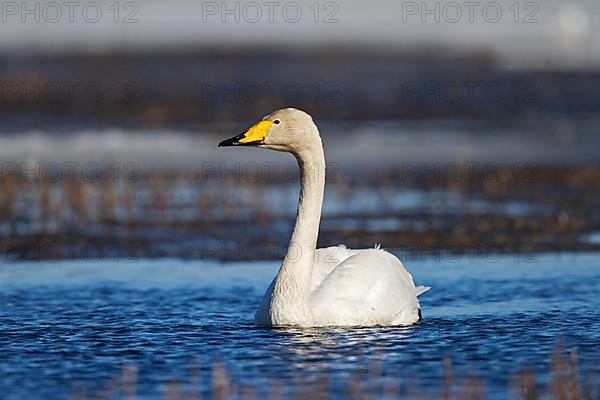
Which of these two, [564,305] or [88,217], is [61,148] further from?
[564,305]

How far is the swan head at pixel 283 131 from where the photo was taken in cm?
1066

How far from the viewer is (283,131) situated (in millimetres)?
10695

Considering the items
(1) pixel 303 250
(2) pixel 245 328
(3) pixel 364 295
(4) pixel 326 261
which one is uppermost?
(1) pixel 303 250

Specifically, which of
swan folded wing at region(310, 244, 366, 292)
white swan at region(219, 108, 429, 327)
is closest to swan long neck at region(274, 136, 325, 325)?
white swan at region(219, 108, 429, 327)

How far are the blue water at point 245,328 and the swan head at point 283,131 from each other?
1576mm

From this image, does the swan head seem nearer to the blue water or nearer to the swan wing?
the swan wing

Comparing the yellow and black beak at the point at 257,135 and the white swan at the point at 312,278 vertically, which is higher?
the yellow and black beak at the point at 257,135

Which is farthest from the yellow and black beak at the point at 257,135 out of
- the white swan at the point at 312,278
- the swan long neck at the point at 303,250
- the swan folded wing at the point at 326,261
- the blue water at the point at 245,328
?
the blue water at the point at 245,328

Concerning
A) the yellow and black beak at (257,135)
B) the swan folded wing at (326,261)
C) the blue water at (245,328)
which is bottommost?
the blue water at (245,328)

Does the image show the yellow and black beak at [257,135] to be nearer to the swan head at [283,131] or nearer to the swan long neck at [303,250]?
the swan head at [283,131]

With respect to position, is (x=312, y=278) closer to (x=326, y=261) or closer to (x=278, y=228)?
(x=326, y=261)

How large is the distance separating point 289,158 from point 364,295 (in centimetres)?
1229

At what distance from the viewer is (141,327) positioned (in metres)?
11.0

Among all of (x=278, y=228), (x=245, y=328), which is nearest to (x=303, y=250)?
(x=245, y=328)
